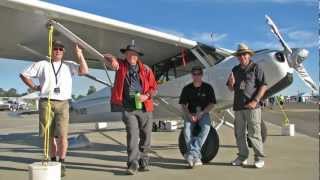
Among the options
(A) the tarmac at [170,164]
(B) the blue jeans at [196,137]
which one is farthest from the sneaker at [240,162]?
(B) the blue jeans at [196,137]

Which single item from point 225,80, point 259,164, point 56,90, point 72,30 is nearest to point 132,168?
point 56,90

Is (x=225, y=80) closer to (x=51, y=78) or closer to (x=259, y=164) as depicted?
(x=259, y=164)

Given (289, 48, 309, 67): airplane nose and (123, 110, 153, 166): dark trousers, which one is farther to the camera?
(289, 48, 309, 67): airplane nose

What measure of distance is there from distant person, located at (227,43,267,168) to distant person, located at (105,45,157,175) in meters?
1.28

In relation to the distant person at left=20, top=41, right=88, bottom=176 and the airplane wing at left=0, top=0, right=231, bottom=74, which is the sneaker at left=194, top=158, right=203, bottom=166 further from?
the airplane wing at left=0, top=0, right=231, bottom=74

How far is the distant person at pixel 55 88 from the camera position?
6301 mm

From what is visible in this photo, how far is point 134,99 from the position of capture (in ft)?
21.5

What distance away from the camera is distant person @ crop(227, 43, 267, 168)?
22.2 feet

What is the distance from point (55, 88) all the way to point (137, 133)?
1.23 meters

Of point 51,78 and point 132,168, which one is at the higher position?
point 51,78

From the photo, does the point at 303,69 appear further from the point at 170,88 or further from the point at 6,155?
the point at 6,155

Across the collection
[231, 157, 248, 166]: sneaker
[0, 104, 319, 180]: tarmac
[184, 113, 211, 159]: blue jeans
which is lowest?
[0, 104, 319, 180]: tarmac

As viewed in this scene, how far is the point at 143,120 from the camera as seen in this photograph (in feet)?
21.9

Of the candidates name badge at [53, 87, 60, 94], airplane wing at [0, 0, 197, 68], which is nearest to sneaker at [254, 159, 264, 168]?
name badge at [53, 87, 60, 94]
